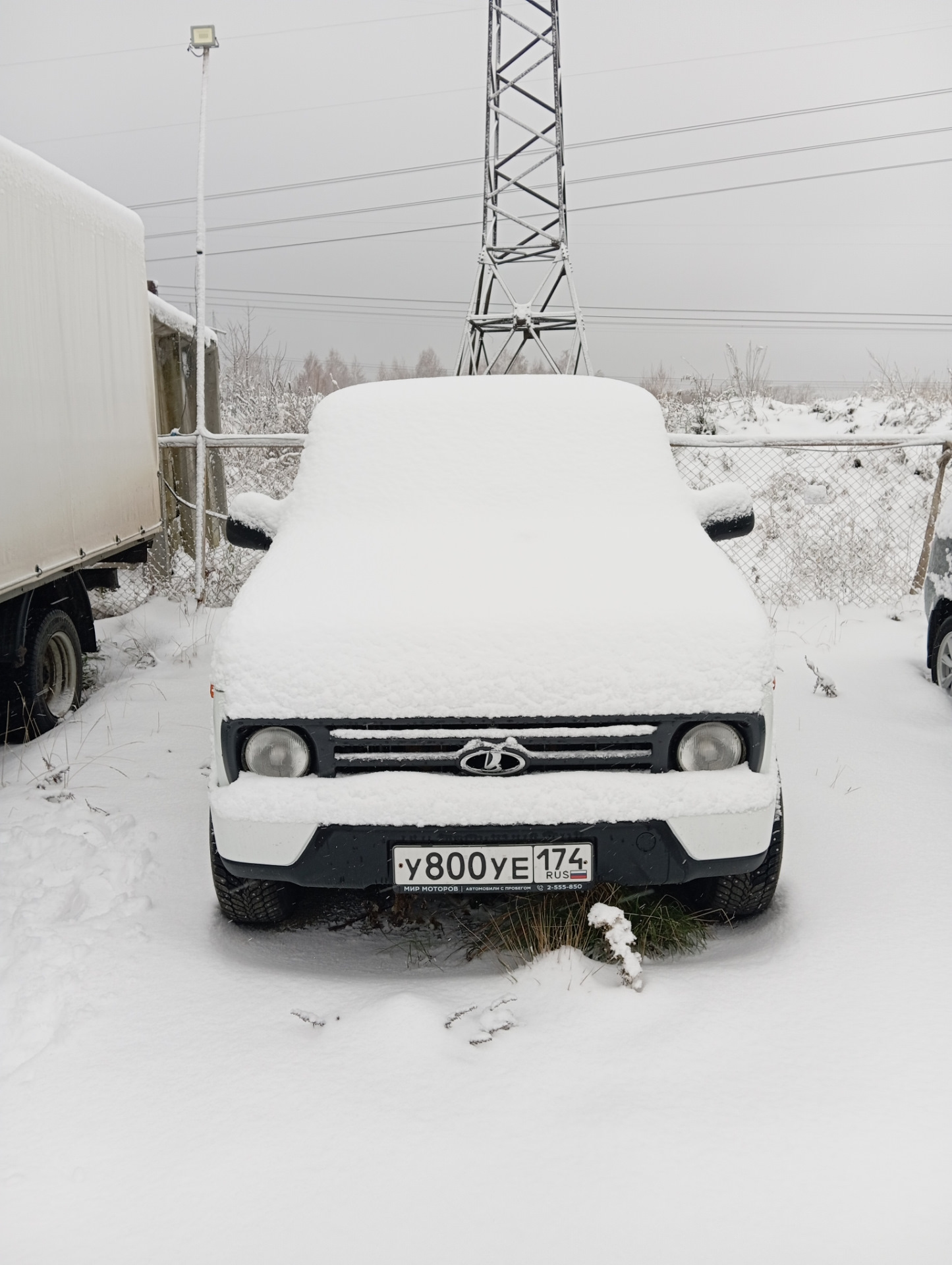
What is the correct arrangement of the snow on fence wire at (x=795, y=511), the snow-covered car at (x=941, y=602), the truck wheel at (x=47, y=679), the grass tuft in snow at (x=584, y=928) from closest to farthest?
the grass tuft in snow at (x=584, y=928), the truck wheel at (x=47, y=679), the snow-covered car at (x=941, y=602), the snow on fence wire at (x=795, y=511)

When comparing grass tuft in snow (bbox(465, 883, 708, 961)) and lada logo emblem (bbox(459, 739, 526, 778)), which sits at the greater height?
lada logo emblem (bbox(459, 739, 526, 778))

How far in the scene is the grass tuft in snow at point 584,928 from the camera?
270 cm

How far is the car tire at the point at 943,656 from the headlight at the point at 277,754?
3.75 m

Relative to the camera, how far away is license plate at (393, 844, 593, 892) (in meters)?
2.49

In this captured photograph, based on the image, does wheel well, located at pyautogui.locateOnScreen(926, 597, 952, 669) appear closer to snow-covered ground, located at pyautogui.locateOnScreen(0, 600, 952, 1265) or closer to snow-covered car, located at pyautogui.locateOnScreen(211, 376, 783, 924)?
snow-covered ground, located at pyautogui.locateOnScreen(0, 600, 952, 1265)

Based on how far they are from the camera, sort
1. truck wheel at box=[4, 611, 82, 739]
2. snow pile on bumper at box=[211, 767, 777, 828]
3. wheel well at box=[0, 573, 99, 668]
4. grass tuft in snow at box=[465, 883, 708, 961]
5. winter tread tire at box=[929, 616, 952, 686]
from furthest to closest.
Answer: winter tread tire at box=[929, 616, 952, 686] < truck wheel at box=[4, 611, 82, 739] < wheel well at box=[0, 573, 99, 668] < grass tuft in snow at box=[465, 883, 708, 961] < snow pile on bumper at box=[211, 767, 777, 828]

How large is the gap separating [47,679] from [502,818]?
355 cm

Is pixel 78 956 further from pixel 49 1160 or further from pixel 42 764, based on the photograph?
pixel 42 764

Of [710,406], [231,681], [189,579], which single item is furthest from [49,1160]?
[710,406]

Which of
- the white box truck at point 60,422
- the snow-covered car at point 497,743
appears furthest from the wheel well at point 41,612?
the snow-covered car at point 497,743

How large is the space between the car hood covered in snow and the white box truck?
1524 millimetres

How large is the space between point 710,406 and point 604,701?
15665mm

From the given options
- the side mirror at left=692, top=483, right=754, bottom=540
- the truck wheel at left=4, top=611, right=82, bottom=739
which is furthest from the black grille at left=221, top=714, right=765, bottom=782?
the truck wheel at left=4, top=611, right=82, bottom=739

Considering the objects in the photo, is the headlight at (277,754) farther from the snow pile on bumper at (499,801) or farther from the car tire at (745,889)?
the car tire at (745,889)
